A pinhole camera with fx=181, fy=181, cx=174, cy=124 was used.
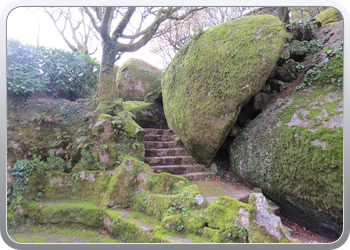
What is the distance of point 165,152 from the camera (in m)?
6.12

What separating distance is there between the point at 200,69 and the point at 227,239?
389 cm

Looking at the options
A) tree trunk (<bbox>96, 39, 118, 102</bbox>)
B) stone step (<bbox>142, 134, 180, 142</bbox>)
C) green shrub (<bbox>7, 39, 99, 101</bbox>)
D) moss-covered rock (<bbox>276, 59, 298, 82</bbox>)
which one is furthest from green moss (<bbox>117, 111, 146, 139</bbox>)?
moss-covered rock (<bbox>276, 59, 298, 82</bbox>)

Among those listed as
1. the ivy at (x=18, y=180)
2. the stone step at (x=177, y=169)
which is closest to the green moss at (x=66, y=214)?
the ivy at (x=18, y=180)

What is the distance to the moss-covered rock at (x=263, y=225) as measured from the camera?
78.5 inches

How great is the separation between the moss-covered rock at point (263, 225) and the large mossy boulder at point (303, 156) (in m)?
1.39

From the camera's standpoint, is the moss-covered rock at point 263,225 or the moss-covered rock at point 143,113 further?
the moss-covered rock at point 143,113

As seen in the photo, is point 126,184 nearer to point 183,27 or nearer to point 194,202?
point 194,202

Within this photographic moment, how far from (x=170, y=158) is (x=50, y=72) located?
4.22 metres

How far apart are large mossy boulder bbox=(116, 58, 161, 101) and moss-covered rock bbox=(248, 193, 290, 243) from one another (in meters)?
8.57

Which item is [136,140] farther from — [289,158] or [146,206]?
[289,158]

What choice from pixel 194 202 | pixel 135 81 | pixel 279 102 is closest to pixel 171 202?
pixel 194 202

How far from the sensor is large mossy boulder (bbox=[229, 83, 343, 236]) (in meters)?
2.75

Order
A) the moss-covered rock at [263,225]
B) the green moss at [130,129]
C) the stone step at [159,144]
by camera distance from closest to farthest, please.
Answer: the moss-covered rock at [263,225]
the green moss at [130,129]
the stone step at [159,144]

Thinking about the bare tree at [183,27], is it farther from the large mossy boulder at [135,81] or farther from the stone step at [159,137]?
the stone step at [159,137]
